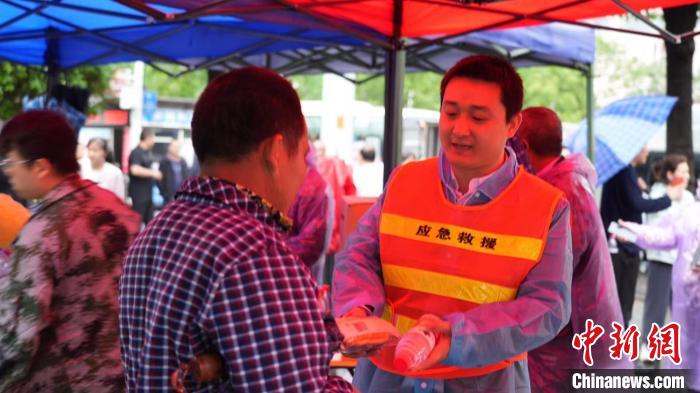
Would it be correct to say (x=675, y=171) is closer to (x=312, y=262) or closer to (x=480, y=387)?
(x=312, y=262)

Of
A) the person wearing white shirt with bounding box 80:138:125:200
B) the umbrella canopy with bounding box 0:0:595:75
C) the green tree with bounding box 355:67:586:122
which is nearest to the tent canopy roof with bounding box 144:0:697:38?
the umbrella canopy with bounding box 0:0:595:75

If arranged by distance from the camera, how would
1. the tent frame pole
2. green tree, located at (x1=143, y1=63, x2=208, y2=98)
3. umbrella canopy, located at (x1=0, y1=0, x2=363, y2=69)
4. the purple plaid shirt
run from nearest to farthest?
the purple plaid shirt < umbrella canopy, located at (x1=0, y1=0, x2=363, y2=69) < the tent frame pole < green tree, located at (x1=143, y1=63, x2=208, y2=98)

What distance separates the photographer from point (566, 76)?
96.0 feet

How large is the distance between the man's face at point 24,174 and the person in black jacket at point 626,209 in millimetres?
→ 5881

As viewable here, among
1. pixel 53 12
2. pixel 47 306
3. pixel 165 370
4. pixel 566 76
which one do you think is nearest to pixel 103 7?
pixel 53 12

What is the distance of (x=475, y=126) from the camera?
7.69 ft

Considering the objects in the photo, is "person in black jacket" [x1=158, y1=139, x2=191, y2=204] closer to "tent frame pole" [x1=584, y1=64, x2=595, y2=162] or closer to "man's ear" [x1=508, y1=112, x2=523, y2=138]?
"tent frame pole" [x1=584, y1=64, x2=595, y2=162]

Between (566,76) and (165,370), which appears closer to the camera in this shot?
(165,370)

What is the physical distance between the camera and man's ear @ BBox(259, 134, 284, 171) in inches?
58.0

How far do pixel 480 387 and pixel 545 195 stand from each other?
0.54 metres

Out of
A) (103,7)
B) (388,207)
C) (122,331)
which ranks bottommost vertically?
(122,331)

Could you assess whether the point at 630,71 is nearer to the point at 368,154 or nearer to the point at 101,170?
the point at 368,154

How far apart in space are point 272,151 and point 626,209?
260 inches

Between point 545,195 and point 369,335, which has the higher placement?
point 545,195
